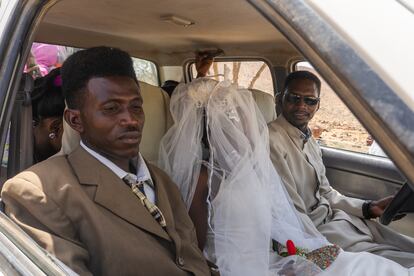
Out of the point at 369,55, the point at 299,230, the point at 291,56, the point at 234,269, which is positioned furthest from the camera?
the point at 291,56

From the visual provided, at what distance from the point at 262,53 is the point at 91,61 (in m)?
2.15

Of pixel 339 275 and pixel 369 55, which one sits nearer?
pixel 369 55

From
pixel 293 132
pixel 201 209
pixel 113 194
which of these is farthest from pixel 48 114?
pixel 293 132

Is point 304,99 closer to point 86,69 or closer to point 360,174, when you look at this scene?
point 360,174

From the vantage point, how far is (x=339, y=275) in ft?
6.04

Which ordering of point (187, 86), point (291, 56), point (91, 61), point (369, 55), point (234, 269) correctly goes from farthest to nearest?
point (291, 56), point (187, 86), point (234, 269), point (91, 61), point (369, 55)

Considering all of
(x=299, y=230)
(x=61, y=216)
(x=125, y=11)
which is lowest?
(x=299, y=230)

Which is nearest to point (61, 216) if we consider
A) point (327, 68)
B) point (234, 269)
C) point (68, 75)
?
point (68, 75)

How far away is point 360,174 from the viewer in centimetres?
354

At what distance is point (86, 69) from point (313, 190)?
186cm

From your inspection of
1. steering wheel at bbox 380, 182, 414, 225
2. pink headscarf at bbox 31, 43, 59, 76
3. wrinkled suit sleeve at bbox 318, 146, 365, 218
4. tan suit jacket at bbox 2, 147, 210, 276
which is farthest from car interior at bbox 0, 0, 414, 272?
pink headscarf at bbox 31, 43, 59, 76

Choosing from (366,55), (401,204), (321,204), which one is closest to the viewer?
(366,55)

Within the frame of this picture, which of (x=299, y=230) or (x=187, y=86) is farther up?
(x=187, y=86)

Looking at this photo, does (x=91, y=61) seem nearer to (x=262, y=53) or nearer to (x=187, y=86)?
(x=187, y=86)
